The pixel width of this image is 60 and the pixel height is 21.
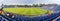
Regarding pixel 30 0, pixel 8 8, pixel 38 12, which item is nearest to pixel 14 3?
pixel 8 8

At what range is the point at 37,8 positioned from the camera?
1.39 m

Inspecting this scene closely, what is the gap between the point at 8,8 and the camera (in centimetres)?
139

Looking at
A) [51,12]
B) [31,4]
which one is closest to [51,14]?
[51,12]

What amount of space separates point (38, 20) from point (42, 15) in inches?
3.3

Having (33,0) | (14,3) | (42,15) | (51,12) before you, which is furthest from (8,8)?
(51,12)

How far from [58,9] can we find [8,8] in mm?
663

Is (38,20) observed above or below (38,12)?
below

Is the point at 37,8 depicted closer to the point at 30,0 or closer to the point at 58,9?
the point at 30,0

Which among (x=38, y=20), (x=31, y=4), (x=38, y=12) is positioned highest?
(x=31, y=4)

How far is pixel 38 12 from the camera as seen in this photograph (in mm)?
1385

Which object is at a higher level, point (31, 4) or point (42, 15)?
point (31, 4)

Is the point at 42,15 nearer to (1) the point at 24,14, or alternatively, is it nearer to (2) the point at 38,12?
(2) the point at 38,12

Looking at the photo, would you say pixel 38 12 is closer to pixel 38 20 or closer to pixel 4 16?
pixel 38 20

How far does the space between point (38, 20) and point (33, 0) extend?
0.27 metres
